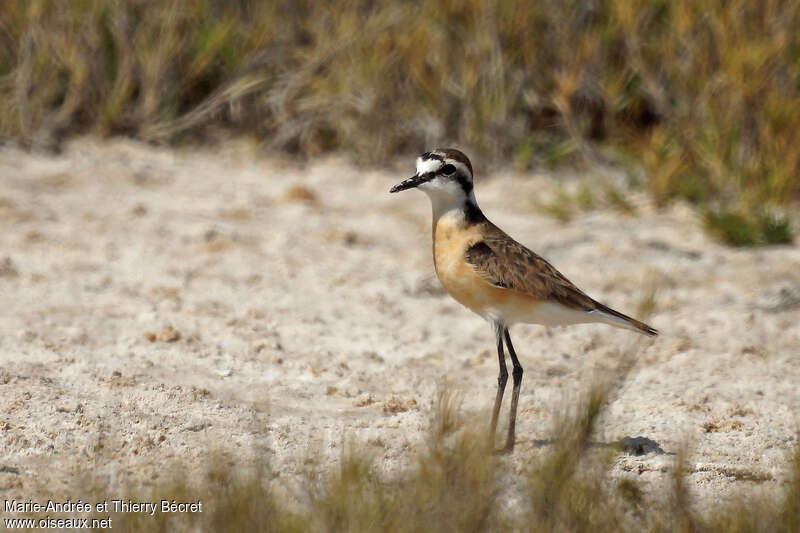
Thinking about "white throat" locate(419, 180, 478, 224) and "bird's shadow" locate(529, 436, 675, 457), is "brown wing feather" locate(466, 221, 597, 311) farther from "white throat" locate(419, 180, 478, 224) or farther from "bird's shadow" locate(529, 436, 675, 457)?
"bird's shadow" locate(529, 436, 675, 457)

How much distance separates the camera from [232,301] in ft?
19.6

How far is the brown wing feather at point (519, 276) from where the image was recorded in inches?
172

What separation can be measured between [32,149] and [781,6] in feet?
17.1

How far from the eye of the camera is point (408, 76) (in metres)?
8.09

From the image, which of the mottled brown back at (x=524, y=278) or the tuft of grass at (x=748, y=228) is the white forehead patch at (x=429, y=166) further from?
the tuft of grass at (x=748, y=228)

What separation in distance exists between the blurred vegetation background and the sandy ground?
270 mm

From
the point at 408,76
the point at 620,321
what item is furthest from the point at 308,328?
the point at 408,76

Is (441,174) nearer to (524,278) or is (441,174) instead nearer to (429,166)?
(429,166)

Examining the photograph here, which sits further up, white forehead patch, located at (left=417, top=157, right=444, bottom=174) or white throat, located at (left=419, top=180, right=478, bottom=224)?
white forehead patch, located at (left=417, top=157, right=444, bottom=174)

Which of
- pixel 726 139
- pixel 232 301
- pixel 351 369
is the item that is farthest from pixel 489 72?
pixel 351 369

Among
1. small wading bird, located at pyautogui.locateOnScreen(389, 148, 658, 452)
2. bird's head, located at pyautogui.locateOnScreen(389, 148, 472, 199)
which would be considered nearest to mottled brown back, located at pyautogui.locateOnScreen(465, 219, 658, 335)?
small wading bird, located at pyautogui.locateOnScreen(389, 148, 658, 452)

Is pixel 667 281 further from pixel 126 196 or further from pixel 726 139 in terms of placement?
pixel 126 196

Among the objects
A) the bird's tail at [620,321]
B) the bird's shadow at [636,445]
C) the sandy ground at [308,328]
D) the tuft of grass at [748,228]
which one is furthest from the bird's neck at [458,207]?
the tuft of grass at [748,228]

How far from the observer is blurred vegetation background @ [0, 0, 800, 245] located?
24.9 feet
